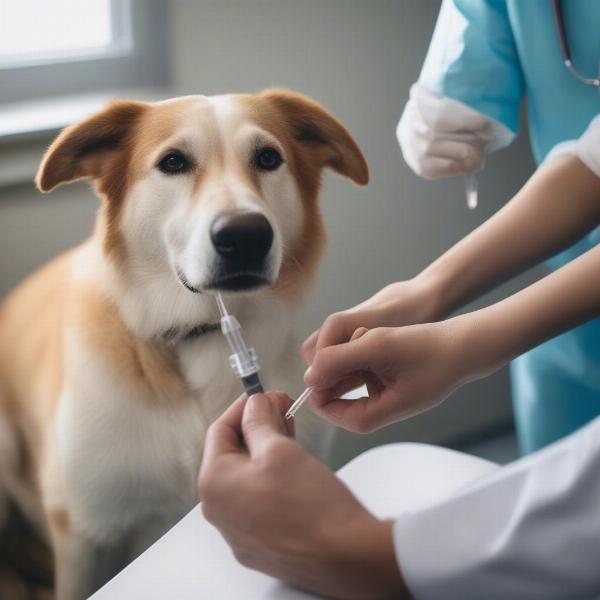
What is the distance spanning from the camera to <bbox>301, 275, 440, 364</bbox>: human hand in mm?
752

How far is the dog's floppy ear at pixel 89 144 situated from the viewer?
0.88 meters

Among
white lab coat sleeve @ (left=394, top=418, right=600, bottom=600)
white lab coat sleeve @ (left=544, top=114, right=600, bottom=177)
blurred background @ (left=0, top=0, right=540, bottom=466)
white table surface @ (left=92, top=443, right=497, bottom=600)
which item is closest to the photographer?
white lab coat sleeve @ (left=394, top=418, right=600, bottom=600)

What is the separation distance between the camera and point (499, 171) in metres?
1.61

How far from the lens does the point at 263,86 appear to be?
4.54 feet

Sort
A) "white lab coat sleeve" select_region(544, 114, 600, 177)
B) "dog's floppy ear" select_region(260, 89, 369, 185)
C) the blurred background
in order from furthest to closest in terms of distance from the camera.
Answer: the blurred background
"dog's floppy ear" select_region(260, 89, 369, 185)
"white lab coat sleeve" select_region(544, 114, 600, 177)

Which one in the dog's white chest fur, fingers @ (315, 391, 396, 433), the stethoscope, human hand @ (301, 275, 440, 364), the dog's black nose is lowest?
the dog's white chest fur

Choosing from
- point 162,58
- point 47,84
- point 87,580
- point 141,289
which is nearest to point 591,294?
point 141,289

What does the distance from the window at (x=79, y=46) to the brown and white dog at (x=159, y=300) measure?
422mm

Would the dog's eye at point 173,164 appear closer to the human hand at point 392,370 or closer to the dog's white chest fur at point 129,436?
the dog's white chest fur at point 129,436

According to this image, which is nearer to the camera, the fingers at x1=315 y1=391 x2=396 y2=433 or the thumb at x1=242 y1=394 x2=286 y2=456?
the thumb at x1=242 y1=394 x2=286 y2=456

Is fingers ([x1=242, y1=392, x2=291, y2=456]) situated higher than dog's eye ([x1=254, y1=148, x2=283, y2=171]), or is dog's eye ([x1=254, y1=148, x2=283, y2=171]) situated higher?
dog's eye ([x1=254, y1=148, x2=283, y2=171])

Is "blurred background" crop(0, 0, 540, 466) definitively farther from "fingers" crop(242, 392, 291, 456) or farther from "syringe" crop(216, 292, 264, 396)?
"fingers" crop(242, 392, 291, 456)

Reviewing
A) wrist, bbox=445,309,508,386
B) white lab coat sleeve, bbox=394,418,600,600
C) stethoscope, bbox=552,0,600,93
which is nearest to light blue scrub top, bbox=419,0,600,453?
stethoscope, bbox=552,0,600,93

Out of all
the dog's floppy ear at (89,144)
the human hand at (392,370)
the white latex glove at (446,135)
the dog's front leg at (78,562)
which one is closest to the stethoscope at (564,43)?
the white latex glove at (446,135)
